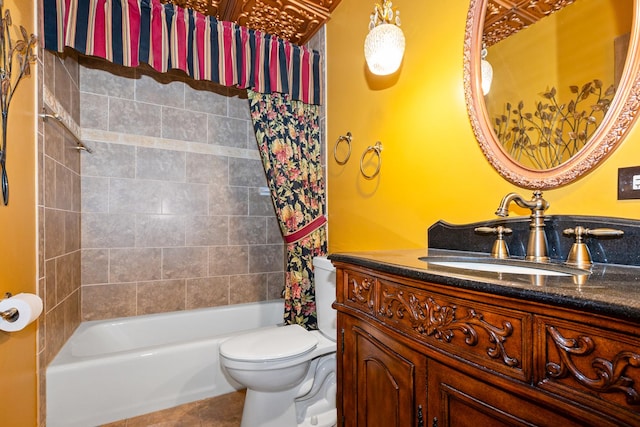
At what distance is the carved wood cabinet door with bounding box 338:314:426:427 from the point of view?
2.48ft

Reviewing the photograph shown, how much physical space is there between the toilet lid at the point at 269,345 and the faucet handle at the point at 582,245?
117 cm

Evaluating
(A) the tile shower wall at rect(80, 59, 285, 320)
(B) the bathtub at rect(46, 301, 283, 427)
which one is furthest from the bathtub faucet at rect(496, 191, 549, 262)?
(A) the tile shower wall at rect(80, 59, 285, 320)

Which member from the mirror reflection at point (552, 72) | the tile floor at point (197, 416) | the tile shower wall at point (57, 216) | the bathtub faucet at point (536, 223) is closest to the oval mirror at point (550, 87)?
the mirror reflection at point (552, 72)

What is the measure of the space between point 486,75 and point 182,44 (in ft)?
5.79

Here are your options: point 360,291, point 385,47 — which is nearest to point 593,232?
point 360,291

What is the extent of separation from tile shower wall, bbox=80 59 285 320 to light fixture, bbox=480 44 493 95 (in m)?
2.02

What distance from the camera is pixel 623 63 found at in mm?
854

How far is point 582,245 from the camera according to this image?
2.79 ft

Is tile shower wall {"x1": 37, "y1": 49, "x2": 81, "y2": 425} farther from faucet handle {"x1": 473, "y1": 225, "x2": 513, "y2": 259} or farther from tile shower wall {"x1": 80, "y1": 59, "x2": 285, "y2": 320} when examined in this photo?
faucet handle {"x1": 473, "y1": 225, "x2": 513, "y2": 259}

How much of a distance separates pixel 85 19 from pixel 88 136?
83 cm

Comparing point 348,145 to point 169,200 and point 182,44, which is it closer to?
point 182,44

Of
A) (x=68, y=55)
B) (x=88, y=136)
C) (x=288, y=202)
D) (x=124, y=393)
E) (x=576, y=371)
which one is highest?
(x=68, y=55)

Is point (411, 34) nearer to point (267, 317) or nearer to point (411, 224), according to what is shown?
point (411, 224)

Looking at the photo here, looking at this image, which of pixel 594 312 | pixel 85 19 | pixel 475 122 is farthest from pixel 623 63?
pixel 85 19
